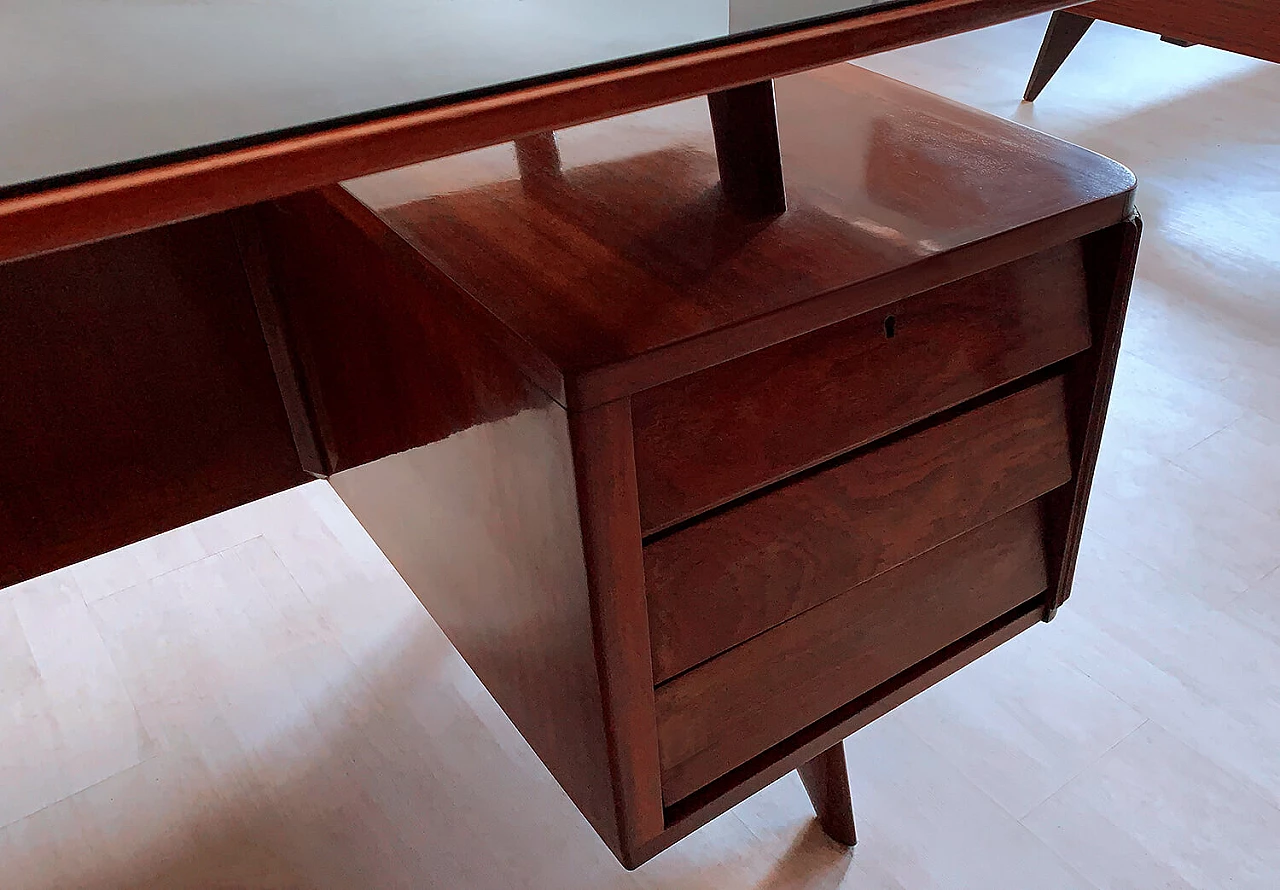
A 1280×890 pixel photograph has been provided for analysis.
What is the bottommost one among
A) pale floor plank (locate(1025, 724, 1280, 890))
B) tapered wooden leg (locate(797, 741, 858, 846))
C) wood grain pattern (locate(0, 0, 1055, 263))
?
A: pale floor plank (locate(1025, 724, 1280, 890))

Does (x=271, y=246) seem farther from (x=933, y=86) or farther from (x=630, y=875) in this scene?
(x=933, y=86)

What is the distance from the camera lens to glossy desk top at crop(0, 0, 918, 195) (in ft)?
1.17

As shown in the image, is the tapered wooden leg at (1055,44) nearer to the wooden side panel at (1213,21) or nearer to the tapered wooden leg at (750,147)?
the wooden side panel at (1213,21)

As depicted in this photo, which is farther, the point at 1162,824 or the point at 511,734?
the point at 511,734

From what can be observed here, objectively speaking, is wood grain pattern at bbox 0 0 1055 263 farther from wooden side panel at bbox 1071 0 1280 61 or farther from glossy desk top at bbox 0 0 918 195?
wooden side panel at bbox 1071 0 1280 61

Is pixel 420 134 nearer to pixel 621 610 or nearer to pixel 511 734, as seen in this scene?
pixel 621 610

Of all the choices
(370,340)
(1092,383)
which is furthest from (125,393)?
(1092,383)

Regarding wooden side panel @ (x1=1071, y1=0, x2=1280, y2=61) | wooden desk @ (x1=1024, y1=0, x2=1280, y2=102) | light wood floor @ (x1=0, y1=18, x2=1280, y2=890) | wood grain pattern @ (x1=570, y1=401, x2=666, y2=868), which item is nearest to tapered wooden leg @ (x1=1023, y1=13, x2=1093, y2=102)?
wooden desk @ (x1=1024, y1=0, x2=1280, y2=102)

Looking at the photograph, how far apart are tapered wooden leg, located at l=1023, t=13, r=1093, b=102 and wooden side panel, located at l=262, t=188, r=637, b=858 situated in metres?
1.99

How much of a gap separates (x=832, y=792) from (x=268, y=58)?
2.35ft

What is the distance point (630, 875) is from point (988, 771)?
1.13ft

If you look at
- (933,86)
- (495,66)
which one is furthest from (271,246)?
(933,86)

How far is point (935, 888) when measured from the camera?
0.90m

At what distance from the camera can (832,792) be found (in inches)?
35.4
